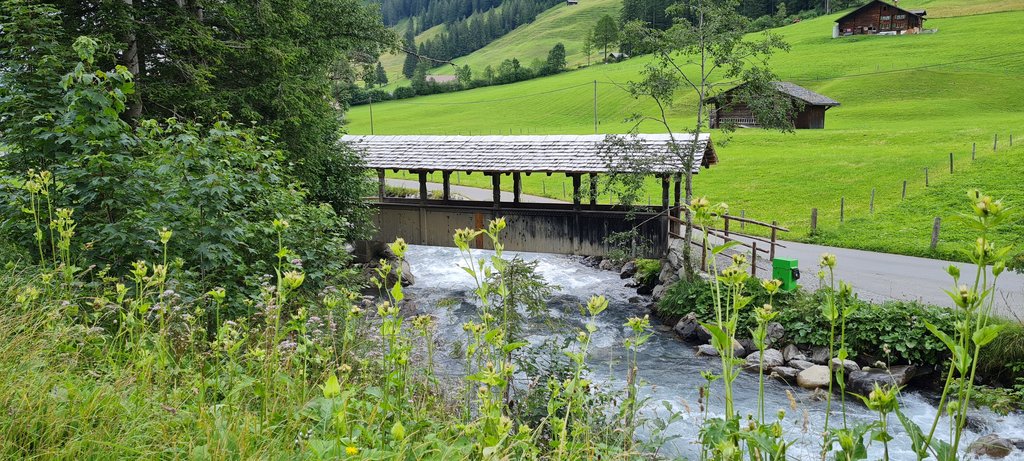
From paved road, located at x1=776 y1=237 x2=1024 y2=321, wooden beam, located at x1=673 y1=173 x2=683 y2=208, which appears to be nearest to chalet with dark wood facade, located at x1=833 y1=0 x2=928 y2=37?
paved road, located at x1=776 y1=237 x2=1024 y2=321

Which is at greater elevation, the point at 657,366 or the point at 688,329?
the point at 688,329

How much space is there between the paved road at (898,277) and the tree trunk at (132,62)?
46.1 ft

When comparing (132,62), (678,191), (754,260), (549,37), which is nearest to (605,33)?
(549,37)

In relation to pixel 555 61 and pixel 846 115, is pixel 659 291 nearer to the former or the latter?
pixel 846 115

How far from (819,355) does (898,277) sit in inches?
187

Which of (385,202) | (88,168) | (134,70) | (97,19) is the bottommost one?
(385,202)

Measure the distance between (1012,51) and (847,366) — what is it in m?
60.6

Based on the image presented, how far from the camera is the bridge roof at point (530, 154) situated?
16281mm

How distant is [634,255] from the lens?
58.5ft

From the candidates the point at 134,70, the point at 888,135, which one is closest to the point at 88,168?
the point at 134,70

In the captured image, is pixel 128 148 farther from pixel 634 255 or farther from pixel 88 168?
pixel 634 255

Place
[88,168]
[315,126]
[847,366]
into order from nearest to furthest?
1. [88,168]
2. [847,366]
3. [315,126]

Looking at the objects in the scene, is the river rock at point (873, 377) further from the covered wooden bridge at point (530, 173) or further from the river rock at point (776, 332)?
the covered wooden bridge at point (530, 173)

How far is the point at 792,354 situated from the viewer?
12.8 m
